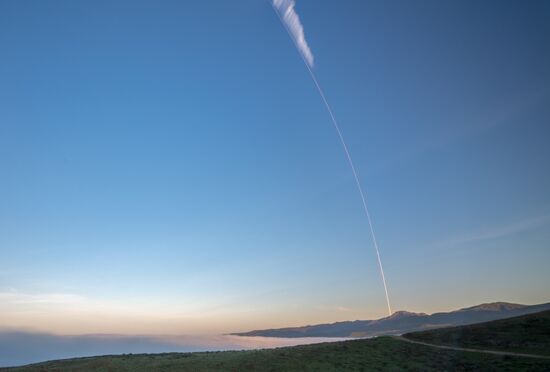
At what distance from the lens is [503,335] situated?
56562 mm

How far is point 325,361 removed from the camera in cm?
4469

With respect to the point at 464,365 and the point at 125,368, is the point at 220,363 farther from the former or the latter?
the point at 464,365

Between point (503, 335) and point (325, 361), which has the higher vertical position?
point (503, 335)

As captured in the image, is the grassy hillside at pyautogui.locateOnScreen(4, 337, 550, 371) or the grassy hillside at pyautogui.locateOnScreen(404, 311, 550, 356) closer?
the grassy hillside at pyautogui.locateOnScreen(4, 337, 550, 371)

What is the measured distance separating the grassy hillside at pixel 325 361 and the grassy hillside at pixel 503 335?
21.5 ft

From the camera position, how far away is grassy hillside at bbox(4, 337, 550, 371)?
42.3 metres

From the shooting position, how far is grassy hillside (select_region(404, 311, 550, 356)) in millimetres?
51281

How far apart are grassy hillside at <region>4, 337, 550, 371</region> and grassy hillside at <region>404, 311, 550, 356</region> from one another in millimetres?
6559

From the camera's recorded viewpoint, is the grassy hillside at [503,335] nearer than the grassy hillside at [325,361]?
No

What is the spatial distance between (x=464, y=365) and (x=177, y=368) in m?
33.2

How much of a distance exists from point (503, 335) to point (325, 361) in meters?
30.9

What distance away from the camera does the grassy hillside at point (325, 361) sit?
42344 mm

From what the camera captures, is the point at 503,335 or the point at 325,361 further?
the point at 503,335

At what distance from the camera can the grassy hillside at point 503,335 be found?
5128cm
